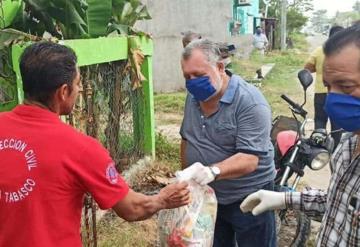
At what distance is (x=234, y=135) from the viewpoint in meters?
2.58

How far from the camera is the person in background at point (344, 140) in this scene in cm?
152

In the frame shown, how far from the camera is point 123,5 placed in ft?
16.2

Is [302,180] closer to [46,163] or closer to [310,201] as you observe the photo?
[310,201]

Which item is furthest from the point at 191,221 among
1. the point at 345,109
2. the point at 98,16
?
the point at 98,16

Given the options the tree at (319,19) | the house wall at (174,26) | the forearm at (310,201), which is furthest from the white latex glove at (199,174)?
the tree at (319,19)

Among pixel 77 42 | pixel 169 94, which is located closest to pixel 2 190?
pixel 77 42

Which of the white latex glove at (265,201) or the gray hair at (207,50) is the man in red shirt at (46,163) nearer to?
the white latex glove at (265,201)

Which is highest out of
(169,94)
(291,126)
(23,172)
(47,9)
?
(47,9)

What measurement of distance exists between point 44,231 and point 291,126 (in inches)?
98.3

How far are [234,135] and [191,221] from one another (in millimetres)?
502

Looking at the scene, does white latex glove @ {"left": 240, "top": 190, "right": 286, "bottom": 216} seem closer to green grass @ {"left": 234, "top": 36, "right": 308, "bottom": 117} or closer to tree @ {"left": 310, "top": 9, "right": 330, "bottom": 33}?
green grass @ {"left": 234, "top": 36, "right": 308, "bottom": 117}

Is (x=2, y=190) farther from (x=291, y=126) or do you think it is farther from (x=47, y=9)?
(x=291, y=126)

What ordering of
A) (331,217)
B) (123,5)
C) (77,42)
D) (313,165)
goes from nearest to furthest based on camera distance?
1. (331,217)
2. (313,165)
3. (77,42)
4. (123,5)

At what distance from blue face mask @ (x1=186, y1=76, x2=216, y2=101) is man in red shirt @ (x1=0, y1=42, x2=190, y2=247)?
823 mm
